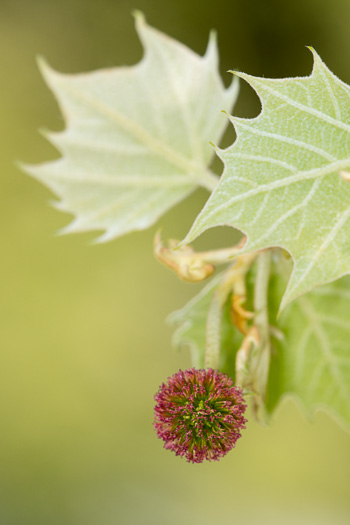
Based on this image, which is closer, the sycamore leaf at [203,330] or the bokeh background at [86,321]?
the sycamore leaf at [203,330]

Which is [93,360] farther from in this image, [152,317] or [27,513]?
[27,513]

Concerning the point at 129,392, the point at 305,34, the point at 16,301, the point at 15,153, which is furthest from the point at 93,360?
the point at 305,34

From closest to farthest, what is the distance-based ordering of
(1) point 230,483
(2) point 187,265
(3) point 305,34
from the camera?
(2) point 187,265 < (3) point 305,34 < (1) point 230,483

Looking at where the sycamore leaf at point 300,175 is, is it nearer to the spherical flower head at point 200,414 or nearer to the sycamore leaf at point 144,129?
the spherical flower head at point 200,414

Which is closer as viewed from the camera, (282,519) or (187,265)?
(187,265)

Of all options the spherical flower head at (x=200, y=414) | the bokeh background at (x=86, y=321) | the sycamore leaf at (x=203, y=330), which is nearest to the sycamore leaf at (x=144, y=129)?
the sycamore leaf at (x=203, y=330)
